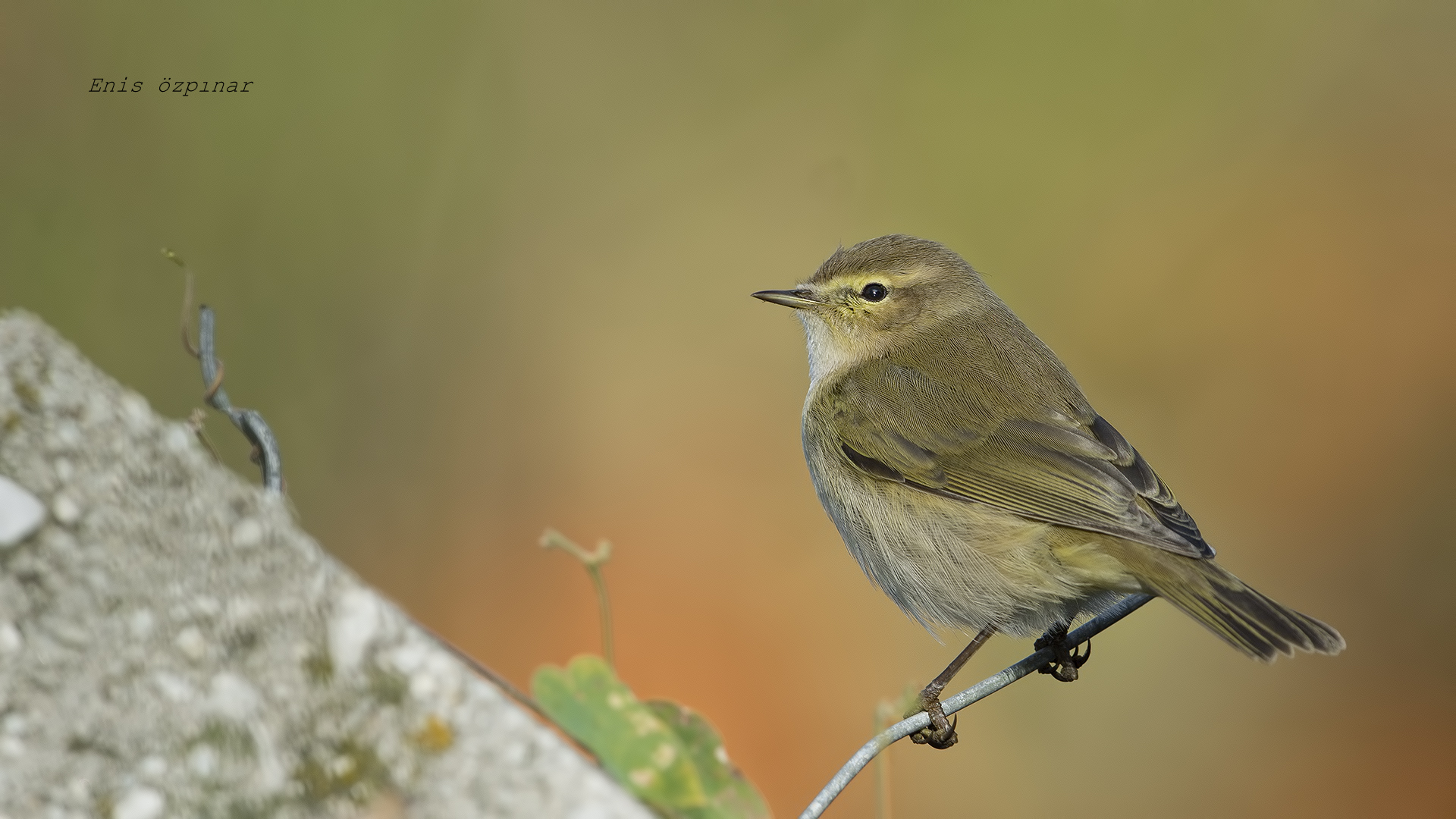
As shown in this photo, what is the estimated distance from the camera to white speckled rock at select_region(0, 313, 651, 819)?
3.37ft

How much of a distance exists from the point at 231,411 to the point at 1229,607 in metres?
1.96

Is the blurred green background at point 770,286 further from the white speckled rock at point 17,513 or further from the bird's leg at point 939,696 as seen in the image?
the white speckled rock at point 17,513

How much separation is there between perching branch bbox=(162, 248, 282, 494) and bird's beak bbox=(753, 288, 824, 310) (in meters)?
2.16

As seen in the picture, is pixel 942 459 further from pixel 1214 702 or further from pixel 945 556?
pixel 1214 702

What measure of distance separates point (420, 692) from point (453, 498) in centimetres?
348

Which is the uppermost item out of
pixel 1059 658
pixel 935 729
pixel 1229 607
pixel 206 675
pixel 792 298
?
pixel 1229 607

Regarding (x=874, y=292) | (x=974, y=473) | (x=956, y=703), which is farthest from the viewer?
(x=874, y=292)

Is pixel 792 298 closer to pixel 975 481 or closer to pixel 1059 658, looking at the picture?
pixel 975 481

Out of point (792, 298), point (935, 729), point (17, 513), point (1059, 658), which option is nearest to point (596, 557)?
point (17, 513)

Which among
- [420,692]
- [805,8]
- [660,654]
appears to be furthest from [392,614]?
[805,8]

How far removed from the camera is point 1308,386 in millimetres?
4789

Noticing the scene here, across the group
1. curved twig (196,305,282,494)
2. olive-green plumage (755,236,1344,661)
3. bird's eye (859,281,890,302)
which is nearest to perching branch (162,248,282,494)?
curved twig (196,305,282,494)

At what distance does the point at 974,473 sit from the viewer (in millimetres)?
3084

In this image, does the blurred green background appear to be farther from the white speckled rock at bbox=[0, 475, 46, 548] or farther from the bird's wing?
the white speckled rock at bbox=[0, 475, 46, 548]
